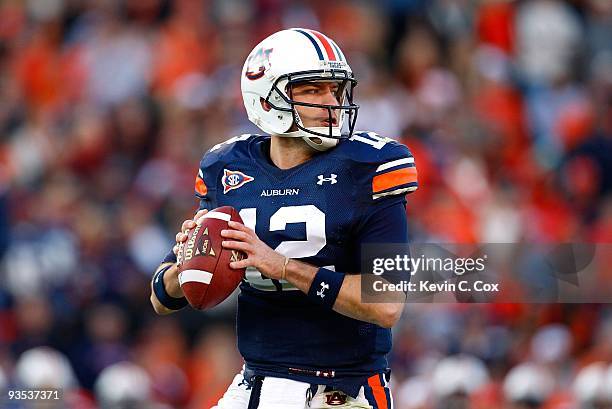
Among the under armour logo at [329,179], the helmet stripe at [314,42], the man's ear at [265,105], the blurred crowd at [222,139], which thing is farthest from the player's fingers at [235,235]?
the blurred crowd at [222,139]

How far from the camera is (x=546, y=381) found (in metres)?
6.79

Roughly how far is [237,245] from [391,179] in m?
0.57

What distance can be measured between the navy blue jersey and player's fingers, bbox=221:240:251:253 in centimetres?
21

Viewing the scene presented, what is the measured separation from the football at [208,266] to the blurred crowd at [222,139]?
2.96m

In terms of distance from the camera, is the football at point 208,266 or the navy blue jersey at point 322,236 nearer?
the football at point 208,266

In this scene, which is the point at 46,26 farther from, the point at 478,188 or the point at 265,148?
the point at 265,148

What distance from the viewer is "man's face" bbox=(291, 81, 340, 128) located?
13.9ft

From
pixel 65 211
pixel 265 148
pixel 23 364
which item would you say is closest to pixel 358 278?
pixel 265 148

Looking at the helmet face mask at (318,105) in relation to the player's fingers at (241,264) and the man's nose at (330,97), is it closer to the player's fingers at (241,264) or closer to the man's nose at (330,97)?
the man's nose at (330,97)

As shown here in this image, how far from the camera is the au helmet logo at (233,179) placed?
4.27 metres

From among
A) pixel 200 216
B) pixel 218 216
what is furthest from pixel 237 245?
pixel 200 216

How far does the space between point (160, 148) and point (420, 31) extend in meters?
2.33

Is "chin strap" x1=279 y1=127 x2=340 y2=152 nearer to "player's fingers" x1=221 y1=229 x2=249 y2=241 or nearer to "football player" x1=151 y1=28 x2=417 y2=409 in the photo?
"football player" x1=151 y1=28 x2=417 y2=409

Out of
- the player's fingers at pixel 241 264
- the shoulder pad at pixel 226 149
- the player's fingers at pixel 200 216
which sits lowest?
the player's fingers at pixel 241 264
